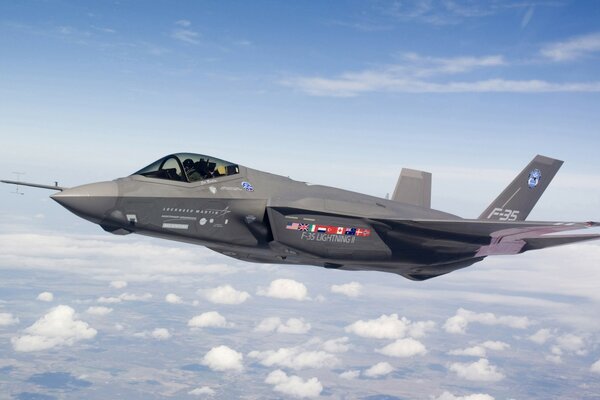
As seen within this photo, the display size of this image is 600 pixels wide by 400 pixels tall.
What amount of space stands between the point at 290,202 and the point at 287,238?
3.29 ft

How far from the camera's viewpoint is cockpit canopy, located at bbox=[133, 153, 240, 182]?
1405 cm

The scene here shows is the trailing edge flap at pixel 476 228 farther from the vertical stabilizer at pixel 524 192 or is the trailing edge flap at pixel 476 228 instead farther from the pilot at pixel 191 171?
the pilot at pixel 191 171

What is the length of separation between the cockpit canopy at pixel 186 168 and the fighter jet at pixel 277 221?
0.09ft

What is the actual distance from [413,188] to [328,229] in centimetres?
775

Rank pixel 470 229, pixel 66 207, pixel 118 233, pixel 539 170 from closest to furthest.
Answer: pixel 66 207 < pixel 118 233 < pixel 470 229 < pixel 539 170

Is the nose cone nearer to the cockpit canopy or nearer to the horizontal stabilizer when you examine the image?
the cockpit canopy

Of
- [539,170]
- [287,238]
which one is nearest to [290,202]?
→ [287,238]

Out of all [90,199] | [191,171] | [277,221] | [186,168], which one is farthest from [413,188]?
[90,199]

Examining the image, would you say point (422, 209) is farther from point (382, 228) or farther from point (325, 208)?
point (325, 208)

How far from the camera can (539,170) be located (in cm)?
2144

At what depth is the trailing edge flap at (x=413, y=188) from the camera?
839 inches

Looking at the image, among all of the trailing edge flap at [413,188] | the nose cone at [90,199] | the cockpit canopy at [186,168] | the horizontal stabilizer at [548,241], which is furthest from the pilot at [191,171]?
the horizontal stabilizer at [548,241]

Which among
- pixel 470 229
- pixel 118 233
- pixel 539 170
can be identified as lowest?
pixel 118 233

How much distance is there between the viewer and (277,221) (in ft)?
47.2
